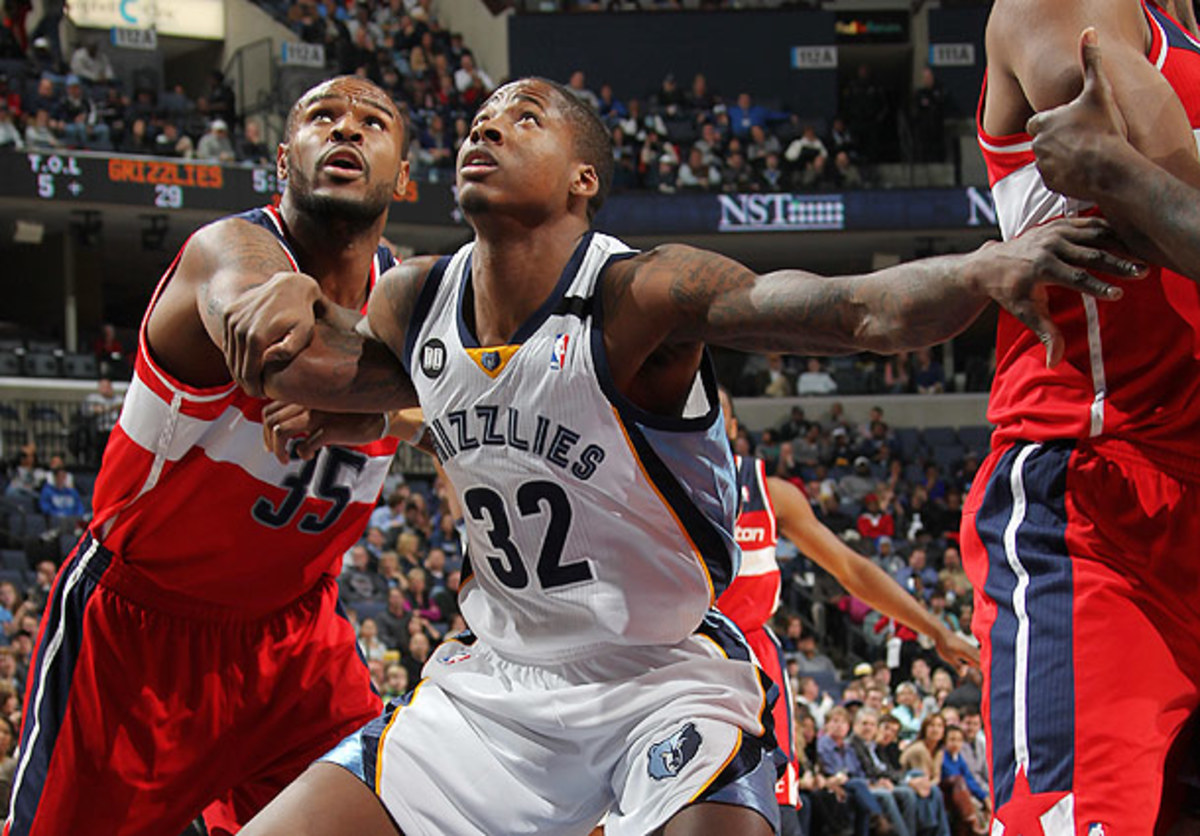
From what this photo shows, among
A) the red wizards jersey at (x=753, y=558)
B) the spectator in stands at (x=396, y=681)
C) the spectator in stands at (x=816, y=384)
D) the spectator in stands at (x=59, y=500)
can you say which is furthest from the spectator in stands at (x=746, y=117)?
the red wizards jersey at (x=753, y=558)

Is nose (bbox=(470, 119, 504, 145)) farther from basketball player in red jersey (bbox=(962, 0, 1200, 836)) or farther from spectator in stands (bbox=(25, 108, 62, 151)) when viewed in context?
spectator in stands (bbox=(25, 108, 62, 151))

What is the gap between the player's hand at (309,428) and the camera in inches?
149

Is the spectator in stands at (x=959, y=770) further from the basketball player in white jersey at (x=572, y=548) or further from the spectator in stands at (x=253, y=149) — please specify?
the spectator in stands at (x=253, y=149)

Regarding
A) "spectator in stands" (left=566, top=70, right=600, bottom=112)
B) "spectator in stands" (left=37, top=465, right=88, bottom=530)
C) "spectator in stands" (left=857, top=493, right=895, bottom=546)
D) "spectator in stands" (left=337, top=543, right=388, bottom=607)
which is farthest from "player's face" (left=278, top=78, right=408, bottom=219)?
"spectator in stands" (left=566, top=70, right=600, bottom=112)

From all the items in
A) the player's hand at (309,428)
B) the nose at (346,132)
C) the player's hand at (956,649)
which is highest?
the nose at (346,132)

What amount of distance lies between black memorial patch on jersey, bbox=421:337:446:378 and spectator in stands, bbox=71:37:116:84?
1901 centimetres

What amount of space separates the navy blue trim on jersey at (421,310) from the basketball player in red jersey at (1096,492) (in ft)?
4.36

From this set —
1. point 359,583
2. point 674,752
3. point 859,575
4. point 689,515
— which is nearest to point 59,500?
point 359,583

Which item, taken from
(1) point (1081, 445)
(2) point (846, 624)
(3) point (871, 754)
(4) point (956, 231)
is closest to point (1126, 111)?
(1) point (1081, 445)

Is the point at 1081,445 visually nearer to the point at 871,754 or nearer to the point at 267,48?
the point at 871,754

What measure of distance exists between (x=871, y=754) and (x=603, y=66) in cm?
1694

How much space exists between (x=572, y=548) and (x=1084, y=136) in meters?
1.34

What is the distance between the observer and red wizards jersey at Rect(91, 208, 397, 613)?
414 centimetres

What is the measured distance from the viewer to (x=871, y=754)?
11141 millimetres
